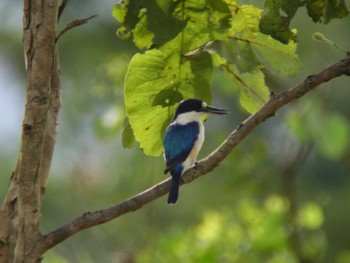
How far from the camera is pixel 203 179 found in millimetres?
10617

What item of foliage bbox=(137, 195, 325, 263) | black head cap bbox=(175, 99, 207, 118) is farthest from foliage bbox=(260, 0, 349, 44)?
foliage bbox=(137, 195, 325, 263)

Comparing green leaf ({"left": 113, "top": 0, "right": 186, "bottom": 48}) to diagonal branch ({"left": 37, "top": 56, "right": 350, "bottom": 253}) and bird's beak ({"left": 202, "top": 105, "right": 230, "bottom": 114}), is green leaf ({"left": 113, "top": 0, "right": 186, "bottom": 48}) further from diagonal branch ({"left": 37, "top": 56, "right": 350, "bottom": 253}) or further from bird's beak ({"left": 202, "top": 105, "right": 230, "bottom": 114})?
bird's beak ({"left": 202, "top": 105, "right": 230, "bottom": 114})

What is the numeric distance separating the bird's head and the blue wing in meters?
0.04

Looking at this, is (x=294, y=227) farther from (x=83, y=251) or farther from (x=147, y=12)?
(x=147, y=12)

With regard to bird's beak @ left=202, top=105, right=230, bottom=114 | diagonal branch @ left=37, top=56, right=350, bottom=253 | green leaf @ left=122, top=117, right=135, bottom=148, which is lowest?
bird's beak @ left=202, top=105, right=230, bottom=114

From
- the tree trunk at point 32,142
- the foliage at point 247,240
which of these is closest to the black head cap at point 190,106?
the tree trunk at point 32,142

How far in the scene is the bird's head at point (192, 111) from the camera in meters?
3.86

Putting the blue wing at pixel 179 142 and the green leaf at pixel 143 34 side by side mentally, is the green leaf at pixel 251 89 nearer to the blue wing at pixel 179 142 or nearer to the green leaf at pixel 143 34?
the green leaf at pixel 143 34

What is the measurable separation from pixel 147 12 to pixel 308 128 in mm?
2775

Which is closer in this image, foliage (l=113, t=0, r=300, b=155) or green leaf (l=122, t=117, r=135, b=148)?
foliage (l=113, t=0, r=300, b=155)

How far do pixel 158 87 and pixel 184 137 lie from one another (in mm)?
1156

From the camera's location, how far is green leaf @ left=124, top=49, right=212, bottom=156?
3.41 m

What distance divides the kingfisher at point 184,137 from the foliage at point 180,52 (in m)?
0.42

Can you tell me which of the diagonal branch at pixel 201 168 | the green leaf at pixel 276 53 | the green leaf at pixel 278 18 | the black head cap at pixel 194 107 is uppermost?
the green leaf at pixel 278 18
